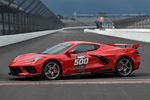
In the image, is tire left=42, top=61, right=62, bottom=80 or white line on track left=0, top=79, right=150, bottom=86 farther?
tire left=42, top=61, right=62, bottom=80

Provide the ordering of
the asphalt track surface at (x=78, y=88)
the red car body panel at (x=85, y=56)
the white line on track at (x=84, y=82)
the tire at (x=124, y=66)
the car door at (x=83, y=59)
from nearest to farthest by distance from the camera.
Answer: the asphalt track surface at (x=78, y=88), the white line on track at (x=84, y=82), the red car body panel at (x=85, y=56), the car door at (x=83, y=59), the tire at (x=124, y=66)

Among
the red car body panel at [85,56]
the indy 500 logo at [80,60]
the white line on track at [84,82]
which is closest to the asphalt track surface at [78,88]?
the white line on track at [84,82]

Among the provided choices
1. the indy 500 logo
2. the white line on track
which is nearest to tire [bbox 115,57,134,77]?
the white line on track

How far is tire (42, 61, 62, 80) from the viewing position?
8.88 metres

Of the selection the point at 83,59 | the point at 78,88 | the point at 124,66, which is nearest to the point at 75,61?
the point at 83,59

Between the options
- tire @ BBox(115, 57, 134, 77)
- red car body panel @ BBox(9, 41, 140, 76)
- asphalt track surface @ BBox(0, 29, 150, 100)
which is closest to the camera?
asphalt track surface @ BBox(0, 29, 150, 100)

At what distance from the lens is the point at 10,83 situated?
28.8 feet

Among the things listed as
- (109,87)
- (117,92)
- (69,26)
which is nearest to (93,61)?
(109,87)

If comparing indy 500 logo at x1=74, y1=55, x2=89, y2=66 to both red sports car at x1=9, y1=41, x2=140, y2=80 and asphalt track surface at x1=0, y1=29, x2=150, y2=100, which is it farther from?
asphalt track surface at x1=0, y1=29, x2=150, y2=100

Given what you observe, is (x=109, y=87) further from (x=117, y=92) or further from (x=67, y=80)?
(x=67, y=80)

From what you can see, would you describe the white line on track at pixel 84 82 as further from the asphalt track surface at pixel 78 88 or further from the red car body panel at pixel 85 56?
the red car body panel at pixel 85 56

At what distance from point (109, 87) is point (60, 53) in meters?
1.85

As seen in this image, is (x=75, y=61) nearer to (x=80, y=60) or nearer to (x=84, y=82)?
(x=80, y=60)

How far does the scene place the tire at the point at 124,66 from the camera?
9742 millimetres
